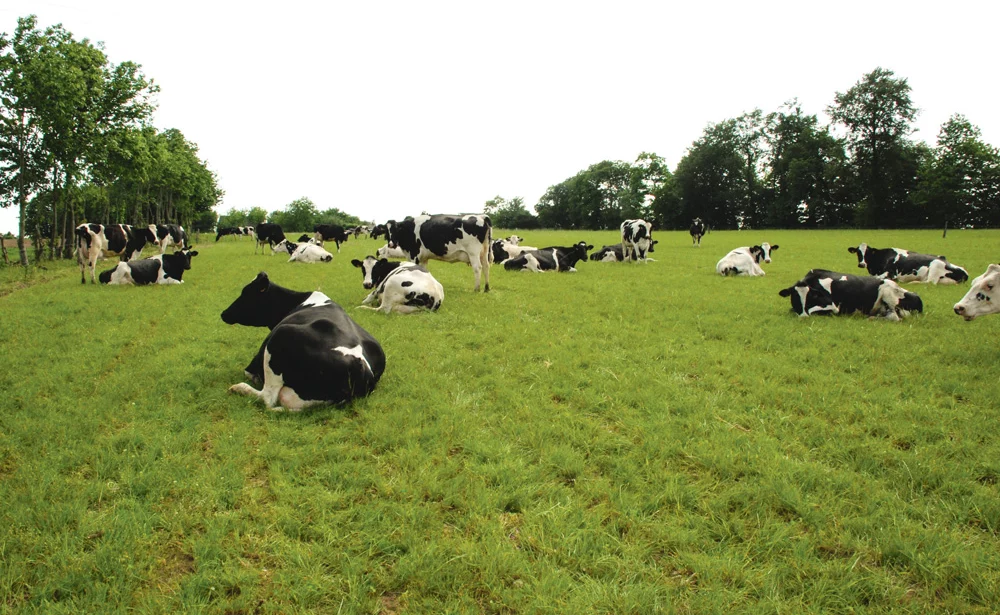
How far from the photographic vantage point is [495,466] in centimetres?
372

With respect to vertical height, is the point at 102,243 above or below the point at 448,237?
below

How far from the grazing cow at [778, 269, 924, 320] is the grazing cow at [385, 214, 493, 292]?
23.2 feet

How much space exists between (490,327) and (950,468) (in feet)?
20.2

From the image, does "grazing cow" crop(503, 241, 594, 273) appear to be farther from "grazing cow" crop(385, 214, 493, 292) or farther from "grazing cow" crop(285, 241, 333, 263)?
"grazing cow" crop(285, 241, 333, 263)

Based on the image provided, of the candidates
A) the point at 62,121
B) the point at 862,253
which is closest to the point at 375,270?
the point at 862,253

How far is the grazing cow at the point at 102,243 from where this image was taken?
48.7 feet

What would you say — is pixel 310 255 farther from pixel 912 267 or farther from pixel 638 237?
pixel 912 267

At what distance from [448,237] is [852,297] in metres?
8.73

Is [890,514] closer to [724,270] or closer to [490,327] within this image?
[490,327]

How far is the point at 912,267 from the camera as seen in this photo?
13.9m

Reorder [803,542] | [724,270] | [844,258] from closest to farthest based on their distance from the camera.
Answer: [803,542] < [724,270] < [844,258]

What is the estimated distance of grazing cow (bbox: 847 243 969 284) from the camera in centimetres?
1343

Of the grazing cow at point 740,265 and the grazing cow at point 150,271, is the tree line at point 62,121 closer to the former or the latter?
the grazing cow at point 150,271


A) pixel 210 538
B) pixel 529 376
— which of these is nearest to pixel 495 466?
pixel 210 538
